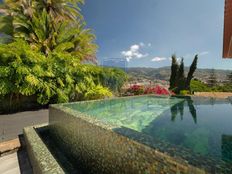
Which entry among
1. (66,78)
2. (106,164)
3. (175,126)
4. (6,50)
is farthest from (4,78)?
(175,126)

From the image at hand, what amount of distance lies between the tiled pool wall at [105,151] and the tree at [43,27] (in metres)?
7.45

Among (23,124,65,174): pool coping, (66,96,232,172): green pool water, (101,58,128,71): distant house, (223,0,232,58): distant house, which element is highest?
(101,58,128,71): distant house

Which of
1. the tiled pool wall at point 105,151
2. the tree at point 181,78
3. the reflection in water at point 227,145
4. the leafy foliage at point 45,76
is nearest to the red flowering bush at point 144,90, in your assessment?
the leafy foliage at point 45,76

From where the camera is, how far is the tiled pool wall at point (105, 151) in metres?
1.54

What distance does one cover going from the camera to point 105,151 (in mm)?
2311

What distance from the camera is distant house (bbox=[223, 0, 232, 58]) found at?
3138mm

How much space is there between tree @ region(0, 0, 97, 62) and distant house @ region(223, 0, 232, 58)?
8179 millimetres

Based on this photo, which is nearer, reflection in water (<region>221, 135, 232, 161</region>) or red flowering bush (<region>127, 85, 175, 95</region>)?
reflection in water (<region>221, 135, 232, 161</region>)

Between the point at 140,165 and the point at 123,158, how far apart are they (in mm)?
285

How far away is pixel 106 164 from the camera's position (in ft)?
7.59

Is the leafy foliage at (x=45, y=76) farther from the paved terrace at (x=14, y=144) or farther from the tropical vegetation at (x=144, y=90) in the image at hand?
the tropical vegetation at (x=144, y=90)

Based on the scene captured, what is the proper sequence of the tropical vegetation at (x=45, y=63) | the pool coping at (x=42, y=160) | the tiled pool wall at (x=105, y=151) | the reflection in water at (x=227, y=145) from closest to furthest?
the tiled pool wall at (x=105, y=151) → the reflection in water at (x=227, y=145) → the pool coping at (x=42, y=160) → the tropical vegetation at (x=45, y=63)

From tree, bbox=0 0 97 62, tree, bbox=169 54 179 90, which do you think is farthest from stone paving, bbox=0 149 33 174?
tree, bbox=169 54 179 90

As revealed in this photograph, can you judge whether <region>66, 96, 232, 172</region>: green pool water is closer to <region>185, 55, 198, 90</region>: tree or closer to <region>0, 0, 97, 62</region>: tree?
<region>0, 0, 97, 62</region>: tree
